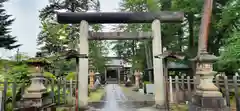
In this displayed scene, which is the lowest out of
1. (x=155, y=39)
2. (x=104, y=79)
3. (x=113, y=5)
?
(x=104, y=79)

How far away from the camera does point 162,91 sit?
841 cm

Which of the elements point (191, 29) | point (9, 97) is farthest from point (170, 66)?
point (9, 97)

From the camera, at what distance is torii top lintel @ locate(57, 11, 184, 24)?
28.0ft

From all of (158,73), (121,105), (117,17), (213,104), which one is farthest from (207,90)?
(121,105)

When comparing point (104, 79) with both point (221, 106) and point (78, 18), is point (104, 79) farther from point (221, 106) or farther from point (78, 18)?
point (221, 106)

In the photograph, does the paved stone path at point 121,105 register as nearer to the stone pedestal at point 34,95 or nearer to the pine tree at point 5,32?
the stone pedestal at point 34,95

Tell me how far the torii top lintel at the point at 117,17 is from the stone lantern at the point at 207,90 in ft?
11.3

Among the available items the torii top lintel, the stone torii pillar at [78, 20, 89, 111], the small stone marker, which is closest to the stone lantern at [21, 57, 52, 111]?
the stone torii pillar at [78, 20, 89, 111]

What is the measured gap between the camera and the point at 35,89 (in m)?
5.78

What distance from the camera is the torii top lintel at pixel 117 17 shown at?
8.55 m

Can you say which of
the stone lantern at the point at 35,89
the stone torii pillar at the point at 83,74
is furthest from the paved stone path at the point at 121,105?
the stone lantern at the point at 35,89

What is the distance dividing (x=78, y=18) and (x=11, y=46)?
18.8 meters

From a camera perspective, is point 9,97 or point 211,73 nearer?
point 211,73

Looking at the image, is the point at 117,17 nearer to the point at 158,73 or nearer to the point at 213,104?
the point at 158,73
